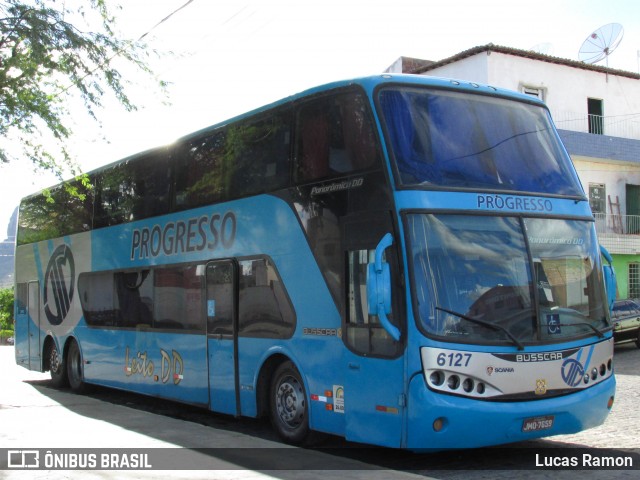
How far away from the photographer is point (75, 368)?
16078mm

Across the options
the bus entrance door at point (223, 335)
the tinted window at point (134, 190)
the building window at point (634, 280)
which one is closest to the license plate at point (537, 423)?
the bus entrance door at point (223, 335)

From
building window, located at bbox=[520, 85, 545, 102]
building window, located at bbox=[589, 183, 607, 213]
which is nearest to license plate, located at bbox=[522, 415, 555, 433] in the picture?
building window, located at bbox=[520, 85, 545, 102]

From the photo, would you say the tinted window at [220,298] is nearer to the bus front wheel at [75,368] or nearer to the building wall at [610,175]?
the bus front wheel at [75,368]

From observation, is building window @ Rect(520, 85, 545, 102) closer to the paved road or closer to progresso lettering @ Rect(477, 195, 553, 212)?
the paved road

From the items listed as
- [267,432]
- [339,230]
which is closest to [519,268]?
[339,230]

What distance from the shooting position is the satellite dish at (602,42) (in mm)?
30750

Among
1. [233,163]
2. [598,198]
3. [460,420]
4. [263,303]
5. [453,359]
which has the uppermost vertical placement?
[598,198]

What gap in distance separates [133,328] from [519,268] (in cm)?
793

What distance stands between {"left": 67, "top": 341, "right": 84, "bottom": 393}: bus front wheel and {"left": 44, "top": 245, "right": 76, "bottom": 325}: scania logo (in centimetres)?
76

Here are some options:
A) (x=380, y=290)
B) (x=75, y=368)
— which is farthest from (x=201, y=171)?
(x=75, y=368)

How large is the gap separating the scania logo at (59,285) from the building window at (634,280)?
2283 centimetres

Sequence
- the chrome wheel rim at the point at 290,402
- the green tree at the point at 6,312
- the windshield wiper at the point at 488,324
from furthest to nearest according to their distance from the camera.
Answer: the green tree at the point at 6,312, the chrome wheel rim at the point at 290,402, the windshield wiper at the point at 488,324

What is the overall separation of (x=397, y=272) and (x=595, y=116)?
2496 centimetres

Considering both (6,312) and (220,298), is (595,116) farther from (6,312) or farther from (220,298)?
(6,312)
